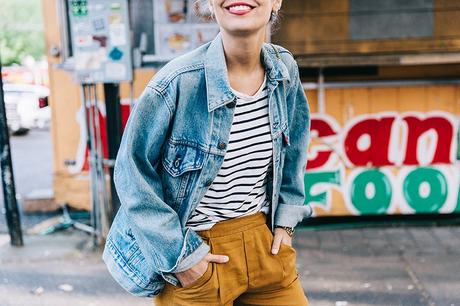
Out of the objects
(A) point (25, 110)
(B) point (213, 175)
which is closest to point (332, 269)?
(B) point (213, 175)

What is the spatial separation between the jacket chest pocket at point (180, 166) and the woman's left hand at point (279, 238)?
39 cm

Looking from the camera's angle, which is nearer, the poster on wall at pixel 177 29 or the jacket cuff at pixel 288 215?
the jacket cuff at pixel 288 215

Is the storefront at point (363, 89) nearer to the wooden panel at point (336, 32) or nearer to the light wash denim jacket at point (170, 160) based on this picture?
the wooden panel at point (336, 32)

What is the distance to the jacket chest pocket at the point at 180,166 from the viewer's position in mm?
1858

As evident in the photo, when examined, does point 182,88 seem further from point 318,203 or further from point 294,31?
point 318,203

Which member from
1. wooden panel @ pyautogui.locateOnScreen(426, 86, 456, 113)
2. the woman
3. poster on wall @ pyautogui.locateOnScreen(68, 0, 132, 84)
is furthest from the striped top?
wooden panel @ pyautogui.locateOnScreen(426, 86, 456, 113)

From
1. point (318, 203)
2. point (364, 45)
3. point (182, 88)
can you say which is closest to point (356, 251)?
point (318, 203)

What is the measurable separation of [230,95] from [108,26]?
3.08m

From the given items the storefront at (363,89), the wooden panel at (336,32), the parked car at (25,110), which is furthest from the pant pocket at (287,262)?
the parked car at (25,110)

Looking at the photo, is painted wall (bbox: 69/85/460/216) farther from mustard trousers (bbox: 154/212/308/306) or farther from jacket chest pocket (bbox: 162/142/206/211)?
jacket chest pocket (bbox: 162/142/206/211)

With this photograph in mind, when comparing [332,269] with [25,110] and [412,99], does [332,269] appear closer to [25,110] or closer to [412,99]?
[412,99]

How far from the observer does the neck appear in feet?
6.21

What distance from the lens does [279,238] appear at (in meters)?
2.09

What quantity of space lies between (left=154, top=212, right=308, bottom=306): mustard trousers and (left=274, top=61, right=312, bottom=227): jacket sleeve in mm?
119
